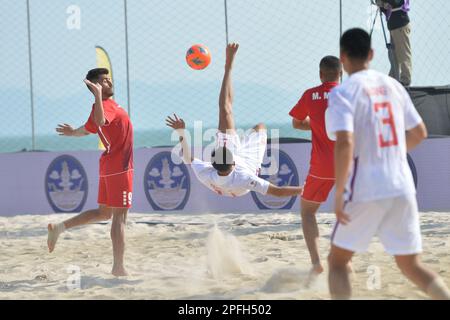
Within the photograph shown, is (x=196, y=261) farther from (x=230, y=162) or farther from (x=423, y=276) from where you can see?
(x=423, y=276)

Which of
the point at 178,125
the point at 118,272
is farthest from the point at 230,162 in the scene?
the point at 118,272

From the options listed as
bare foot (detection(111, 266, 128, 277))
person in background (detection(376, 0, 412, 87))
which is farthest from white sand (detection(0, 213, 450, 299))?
person in background (detection(376, 0, 412, 87))

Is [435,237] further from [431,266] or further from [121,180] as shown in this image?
[121,180]

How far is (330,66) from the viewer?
5258 millimetres

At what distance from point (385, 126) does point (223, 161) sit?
2.53 m

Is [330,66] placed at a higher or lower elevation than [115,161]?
higher

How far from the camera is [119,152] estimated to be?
5789 mm

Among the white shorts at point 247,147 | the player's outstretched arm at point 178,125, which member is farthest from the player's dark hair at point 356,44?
the white shorts at point 247,147

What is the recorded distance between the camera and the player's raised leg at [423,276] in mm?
3469

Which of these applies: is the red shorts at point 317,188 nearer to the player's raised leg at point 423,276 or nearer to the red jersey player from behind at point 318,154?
the red jersey player from behind at point 318,154

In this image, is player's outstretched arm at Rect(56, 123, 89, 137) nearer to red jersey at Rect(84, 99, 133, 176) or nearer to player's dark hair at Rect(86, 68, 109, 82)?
red jersey at Rect(84, 99, 133, 176)

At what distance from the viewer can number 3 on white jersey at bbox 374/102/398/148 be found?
3441mm

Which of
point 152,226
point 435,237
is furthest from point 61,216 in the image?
point 435,237

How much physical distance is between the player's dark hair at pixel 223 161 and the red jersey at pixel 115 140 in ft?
2.30
